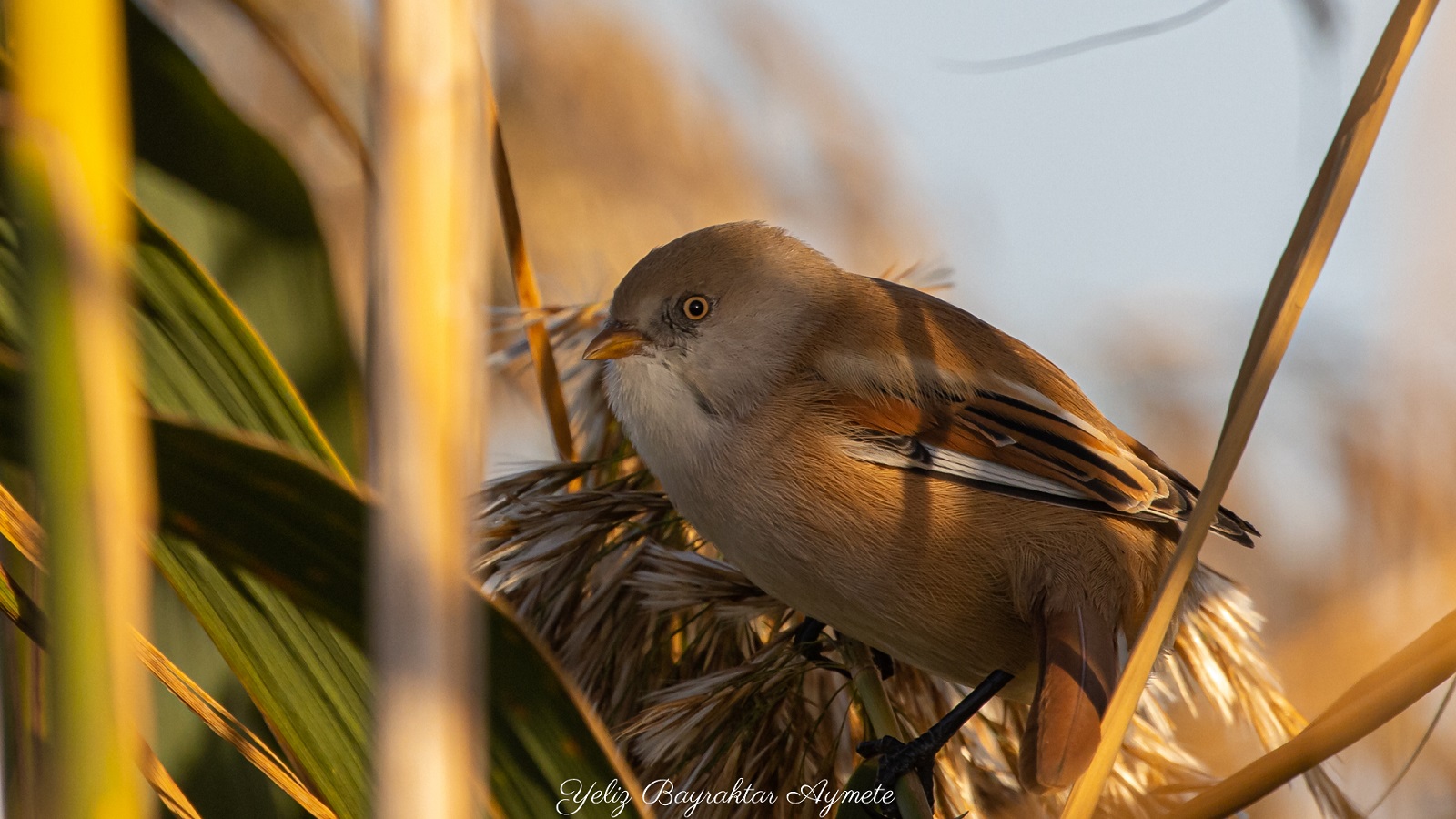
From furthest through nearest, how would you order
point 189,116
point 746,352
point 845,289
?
point 845,289 < point 746,352 < point 189,116

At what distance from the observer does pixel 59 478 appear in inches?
16.6

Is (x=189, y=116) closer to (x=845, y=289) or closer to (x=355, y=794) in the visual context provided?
(x=355, y=794)

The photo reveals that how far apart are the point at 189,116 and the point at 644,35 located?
2.18 meters

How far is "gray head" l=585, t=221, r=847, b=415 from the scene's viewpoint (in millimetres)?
1714

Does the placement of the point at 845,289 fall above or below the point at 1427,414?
above

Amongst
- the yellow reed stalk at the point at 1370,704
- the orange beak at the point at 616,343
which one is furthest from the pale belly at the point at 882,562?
the yellow reed stalk at the point at 1370,704

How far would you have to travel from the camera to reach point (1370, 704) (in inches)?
27.5

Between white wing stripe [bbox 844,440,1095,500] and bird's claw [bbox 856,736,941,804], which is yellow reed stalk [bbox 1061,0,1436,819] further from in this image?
white wing stripe [bbox 844,440,1095,500]

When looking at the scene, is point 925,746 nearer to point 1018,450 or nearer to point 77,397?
point 1018,450

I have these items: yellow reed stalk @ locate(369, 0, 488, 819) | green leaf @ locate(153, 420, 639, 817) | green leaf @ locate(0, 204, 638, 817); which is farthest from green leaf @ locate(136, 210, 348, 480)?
yellow reed stalk @ locate(369, 0, 488, 819)

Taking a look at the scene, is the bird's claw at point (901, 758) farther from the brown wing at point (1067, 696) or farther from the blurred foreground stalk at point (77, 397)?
the blurred foreground stalk at point (77, 397)

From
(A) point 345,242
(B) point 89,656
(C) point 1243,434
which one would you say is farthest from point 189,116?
(A) point 345,242

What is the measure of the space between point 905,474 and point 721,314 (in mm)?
418

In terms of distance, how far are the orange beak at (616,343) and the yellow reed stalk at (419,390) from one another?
1.16 meters
